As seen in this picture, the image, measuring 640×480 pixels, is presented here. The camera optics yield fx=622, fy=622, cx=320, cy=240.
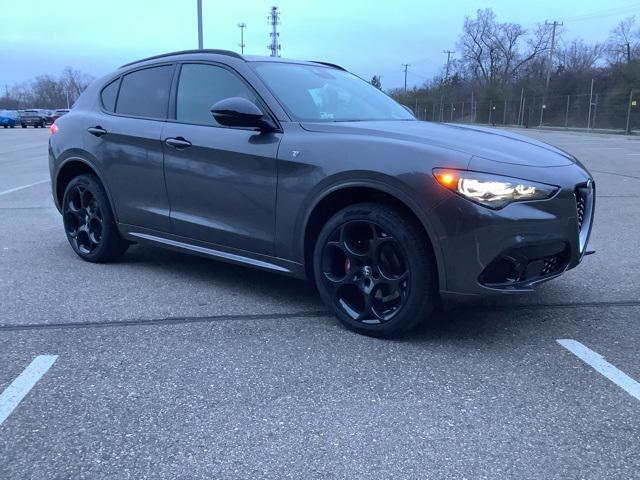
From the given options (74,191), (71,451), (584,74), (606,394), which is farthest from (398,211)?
(584,74)

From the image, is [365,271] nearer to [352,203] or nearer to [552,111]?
[352,203]

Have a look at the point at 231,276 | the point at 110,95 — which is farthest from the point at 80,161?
the point at 231,276

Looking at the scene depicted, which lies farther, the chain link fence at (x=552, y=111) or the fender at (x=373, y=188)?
the chain link fence at (x=552, y=111)

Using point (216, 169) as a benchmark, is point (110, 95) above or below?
above

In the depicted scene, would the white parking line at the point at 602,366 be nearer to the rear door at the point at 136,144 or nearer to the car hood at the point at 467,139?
the car hood at the point at 467,139

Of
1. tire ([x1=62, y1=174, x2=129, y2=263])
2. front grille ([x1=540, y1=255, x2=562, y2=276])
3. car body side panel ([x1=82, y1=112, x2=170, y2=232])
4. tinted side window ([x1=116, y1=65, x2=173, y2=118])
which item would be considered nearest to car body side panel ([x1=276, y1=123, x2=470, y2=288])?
front grille ([x1=540, y1=255, x2=562, y2=276])

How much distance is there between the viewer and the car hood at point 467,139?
347 cm

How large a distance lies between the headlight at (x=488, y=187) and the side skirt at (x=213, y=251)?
115cm

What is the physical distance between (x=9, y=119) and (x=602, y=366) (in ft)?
184

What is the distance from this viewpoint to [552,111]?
5256 cm

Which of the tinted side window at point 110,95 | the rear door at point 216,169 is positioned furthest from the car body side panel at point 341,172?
Answer: the tinted side window at point 110,95

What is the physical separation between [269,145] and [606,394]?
7.75 ft

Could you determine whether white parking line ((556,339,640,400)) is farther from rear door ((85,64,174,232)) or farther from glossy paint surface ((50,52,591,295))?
rear door ((85,64,174,232))

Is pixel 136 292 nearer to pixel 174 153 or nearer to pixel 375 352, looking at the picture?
pixel 174 153
